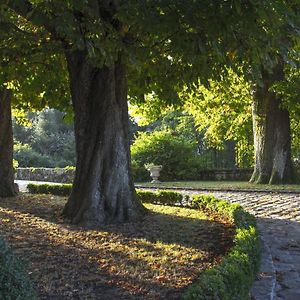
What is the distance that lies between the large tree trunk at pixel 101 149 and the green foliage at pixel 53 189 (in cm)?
646

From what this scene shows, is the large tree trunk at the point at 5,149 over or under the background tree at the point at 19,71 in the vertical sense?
under

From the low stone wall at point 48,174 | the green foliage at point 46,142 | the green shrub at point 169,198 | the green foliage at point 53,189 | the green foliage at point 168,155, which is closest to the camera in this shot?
the green shrub at point 169,198

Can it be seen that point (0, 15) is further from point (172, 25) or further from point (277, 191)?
point (277, 191)

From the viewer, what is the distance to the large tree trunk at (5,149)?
14281 millimetres

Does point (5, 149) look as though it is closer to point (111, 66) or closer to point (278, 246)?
point (111, 66)

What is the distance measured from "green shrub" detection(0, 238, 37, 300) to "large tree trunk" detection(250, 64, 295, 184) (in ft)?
58.6

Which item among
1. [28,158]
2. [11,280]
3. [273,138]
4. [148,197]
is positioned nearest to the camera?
[11,280]

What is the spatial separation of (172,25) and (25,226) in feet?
15.4

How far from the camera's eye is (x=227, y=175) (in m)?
26.8

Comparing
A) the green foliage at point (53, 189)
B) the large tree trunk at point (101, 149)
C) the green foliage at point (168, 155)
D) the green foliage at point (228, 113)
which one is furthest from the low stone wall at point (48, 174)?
the large tree trunk at point (101, 149)

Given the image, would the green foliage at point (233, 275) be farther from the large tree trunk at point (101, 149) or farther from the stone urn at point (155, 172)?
the stone urn at point (155, 172)

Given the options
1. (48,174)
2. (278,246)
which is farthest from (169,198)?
(48,174)

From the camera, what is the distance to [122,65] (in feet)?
31.9

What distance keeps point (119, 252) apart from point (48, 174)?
931 inches
